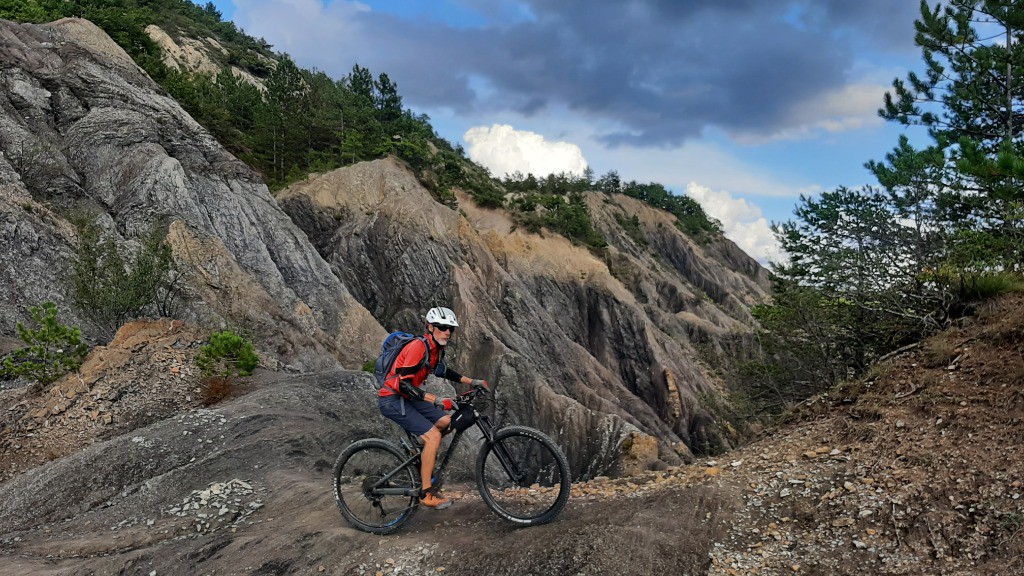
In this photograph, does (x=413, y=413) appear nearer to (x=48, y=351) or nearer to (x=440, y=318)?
(x=440, y=318)

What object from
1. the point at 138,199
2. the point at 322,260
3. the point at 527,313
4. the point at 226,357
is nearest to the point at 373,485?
the point at 226,357

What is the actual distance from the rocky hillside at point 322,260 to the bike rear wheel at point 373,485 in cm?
792

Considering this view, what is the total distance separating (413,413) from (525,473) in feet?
3.89

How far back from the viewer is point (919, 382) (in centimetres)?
537

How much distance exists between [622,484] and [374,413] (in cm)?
496

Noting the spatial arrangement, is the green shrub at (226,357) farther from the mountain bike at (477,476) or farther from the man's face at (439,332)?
the man's face at (439,332)

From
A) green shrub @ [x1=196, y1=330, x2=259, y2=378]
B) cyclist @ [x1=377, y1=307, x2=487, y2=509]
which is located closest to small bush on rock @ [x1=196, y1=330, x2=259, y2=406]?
green shrub @ [x1=196, y1=330, x2=259, y2=378]

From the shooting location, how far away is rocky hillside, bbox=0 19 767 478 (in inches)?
614

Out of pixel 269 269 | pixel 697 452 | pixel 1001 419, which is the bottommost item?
pixel 697 452

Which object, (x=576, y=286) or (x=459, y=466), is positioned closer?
(x=459, y=466)

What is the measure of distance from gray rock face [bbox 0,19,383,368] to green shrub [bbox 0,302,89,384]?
3.44 metres

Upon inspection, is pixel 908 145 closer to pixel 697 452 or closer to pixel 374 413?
pixel 374 413

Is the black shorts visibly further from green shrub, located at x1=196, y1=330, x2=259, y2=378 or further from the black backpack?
green shrub, located at x1=196, y1=330, x2=259, y2=378

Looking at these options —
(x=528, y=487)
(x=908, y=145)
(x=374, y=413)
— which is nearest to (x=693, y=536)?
(x=528, y=487)
